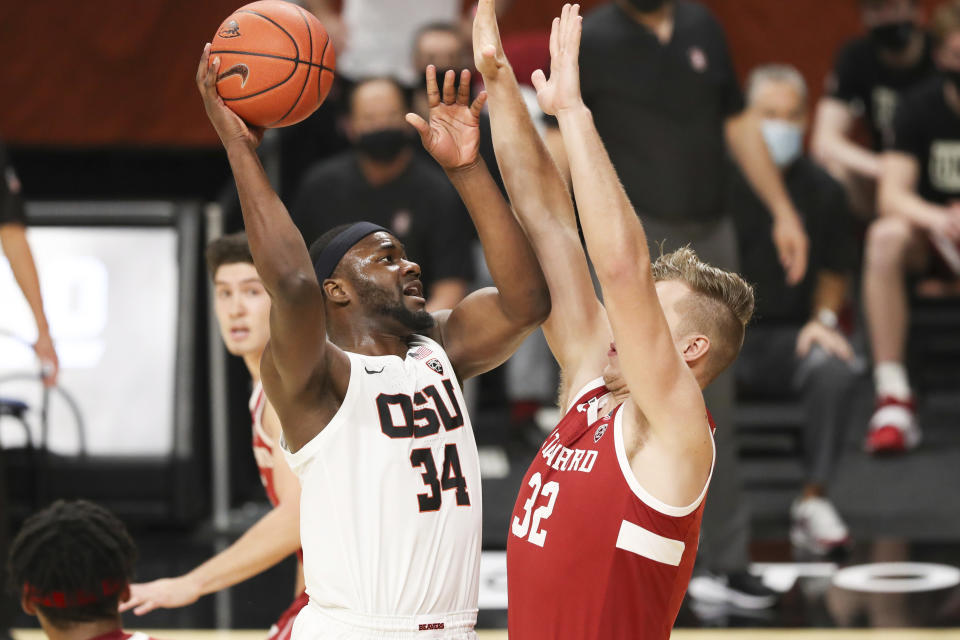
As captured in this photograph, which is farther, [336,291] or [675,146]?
[675,146]

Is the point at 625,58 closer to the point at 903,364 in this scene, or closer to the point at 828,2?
the point at 903,364

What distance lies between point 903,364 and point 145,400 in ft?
13.4

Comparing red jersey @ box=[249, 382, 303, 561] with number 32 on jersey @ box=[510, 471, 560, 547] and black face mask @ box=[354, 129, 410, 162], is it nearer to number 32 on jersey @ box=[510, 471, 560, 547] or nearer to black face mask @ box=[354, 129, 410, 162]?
number 32 on jersey @ box=[510, 471, 560, 547]

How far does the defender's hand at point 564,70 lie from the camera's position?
2.86 m

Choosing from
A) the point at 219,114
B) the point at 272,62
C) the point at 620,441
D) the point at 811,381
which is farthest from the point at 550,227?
the point at 811,381

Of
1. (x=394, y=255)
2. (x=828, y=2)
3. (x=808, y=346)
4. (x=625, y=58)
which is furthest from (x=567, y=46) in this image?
(x=828, y=2)

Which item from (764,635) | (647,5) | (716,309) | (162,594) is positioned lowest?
(764,635)

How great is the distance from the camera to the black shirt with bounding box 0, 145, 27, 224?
15.9ft

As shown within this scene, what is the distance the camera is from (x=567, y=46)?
2.91m

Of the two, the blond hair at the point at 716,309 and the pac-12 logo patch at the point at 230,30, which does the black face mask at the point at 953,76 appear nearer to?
the blond hair at the point at 716,309

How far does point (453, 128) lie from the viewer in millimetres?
3307

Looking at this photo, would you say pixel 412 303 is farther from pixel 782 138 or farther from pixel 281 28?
pixel 782 138

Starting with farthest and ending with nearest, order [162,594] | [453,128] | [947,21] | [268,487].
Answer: [947,21] → [268,487] → [162,594] → [453,128]

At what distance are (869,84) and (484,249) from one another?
17.3ft
